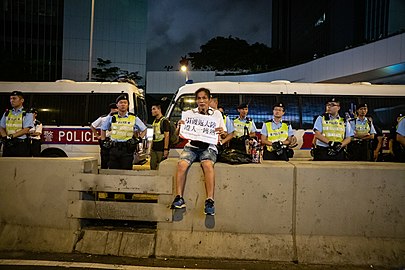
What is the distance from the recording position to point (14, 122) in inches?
251

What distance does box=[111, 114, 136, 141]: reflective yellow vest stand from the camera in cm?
589

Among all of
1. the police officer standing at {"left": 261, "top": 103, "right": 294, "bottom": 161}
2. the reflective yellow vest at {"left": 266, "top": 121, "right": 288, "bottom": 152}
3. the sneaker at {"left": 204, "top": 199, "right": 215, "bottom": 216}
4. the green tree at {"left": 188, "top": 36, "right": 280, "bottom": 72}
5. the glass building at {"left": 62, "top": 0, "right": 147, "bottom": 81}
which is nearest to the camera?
the sneaker at {"left": 204, "top": 199, "right": 215, "bottom": 216}

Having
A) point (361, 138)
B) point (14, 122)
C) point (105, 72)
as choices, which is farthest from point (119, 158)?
point (105, 72)

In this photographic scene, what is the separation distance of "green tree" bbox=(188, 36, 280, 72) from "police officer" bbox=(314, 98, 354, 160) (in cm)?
3772

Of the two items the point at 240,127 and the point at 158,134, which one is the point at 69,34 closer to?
the point at 158,134

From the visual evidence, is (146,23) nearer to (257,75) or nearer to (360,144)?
(257,75)

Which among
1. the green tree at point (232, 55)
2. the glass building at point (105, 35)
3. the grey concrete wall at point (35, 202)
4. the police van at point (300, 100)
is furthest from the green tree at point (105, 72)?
the grey concrete wall at point (35, 202)

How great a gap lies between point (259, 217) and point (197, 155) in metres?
1.13

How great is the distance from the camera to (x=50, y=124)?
9.57m

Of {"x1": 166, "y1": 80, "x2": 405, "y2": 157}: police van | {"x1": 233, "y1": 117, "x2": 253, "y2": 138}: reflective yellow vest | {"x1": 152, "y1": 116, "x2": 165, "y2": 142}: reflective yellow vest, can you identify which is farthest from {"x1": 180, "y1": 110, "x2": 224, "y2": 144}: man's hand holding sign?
{"x1": 166, "y1": 80, "x2": 405, "y2": 157}: police van

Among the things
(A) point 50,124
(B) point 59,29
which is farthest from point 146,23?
(A) point 50,124

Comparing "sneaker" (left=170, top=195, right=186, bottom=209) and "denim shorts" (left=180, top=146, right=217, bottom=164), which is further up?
"denim shorts" (left=180, top=146, right=217, bottom=164)

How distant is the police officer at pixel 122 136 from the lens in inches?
227

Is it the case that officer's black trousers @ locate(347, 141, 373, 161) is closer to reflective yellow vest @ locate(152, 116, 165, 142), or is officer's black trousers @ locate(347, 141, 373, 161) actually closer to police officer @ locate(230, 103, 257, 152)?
police officer @ locate(230, 103, 257, 152)
